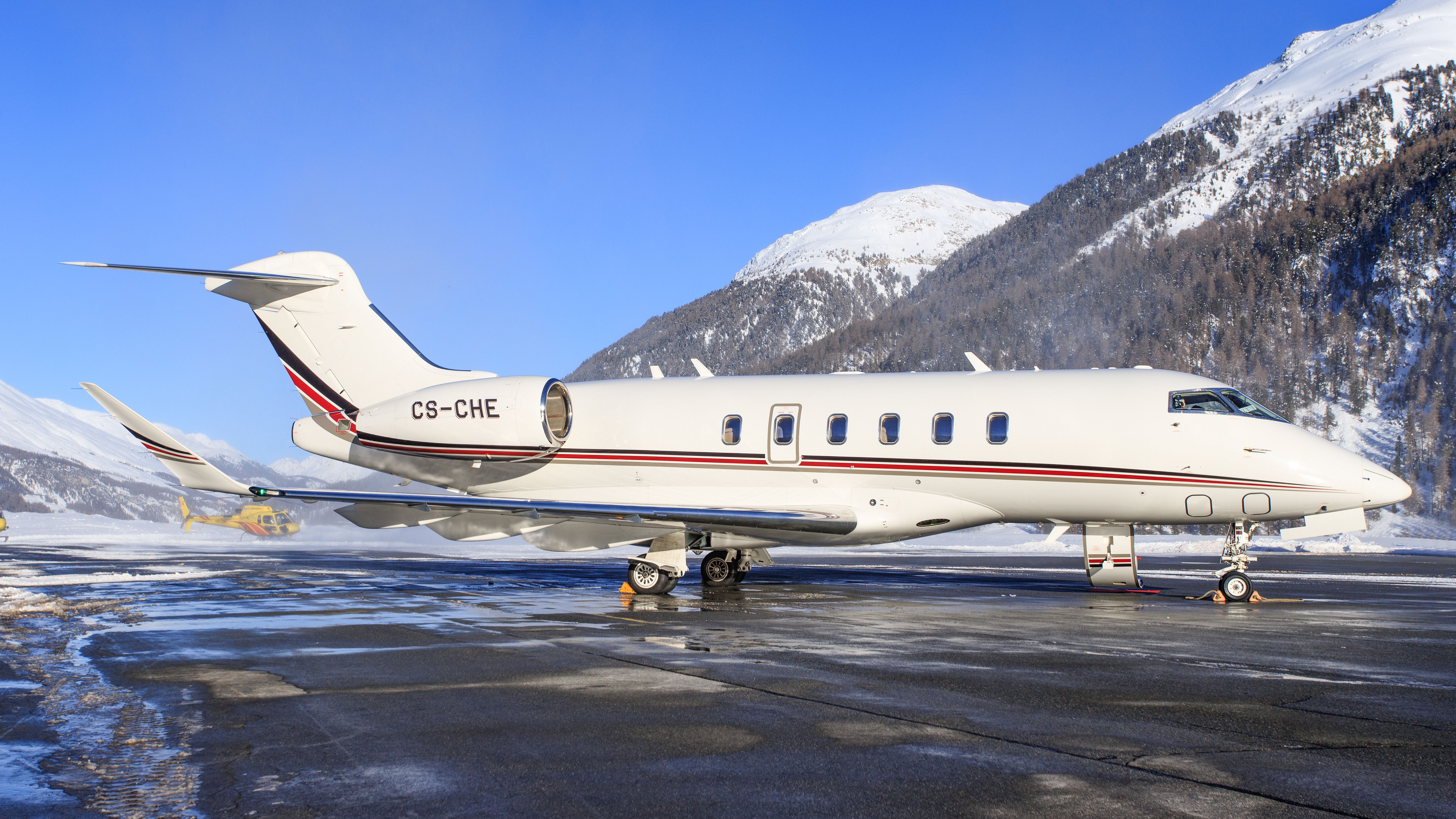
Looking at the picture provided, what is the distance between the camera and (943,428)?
1566cm

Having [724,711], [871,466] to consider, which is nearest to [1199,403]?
[871,466]

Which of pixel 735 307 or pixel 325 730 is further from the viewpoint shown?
pixel 735 307

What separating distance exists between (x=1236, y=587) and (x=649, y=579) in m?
8.32

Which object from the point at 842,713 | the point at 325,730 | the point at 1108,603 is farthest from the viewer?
the point at 1108,603

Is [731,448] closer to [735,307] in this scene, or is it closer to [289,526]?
[289,526]

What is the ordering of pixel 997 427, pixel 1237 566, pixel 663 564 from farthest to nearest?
pixel 663 564 → pixel 997 427 → pixel 1237 566

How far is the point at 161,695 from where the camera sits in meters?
7.02

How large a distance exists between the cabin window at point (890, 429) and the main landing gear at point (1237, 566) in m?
4.79

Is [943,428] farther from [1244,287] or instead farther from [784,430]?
[1244,287]

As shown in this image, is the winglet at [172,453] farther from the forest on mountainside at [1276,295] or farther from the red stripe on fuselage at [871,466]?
the forest on mountainside at [1276,295]

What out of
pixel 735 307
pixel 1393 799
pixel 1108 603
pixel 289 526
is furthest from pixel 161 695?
pixel 735 307

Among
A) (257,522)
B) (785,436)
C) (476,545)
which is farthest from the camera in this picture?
(257,522)

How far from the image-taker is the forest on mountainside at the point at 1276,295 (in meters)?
88.4

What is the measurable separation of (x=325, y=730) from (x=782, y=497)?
11087 mm
